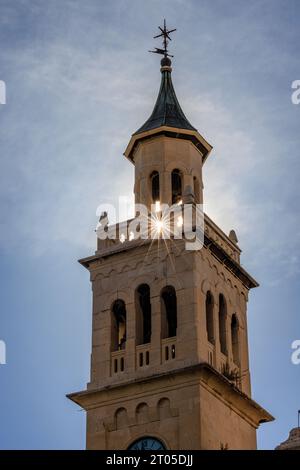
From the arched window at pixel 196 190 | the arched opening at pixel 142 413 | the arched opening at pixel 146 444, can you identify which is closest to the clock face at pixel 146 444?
→ the arched opening at pixel 146 444

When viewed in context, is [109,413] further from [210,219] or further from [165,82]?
[165,82]

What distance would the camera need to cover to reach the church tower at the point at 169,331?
168 ft

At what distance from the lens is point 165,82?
204 feet

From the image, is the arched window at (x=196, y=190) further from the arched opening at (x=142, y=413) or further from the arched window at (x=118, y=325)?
the arched opening at (x=142, y=413)

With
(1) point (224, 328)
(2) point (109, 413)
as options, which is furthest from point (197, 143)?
(2) point (109, 413)

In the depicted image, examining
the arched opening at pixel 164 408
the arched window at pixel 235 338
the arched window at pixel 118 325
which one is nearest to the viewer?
the arched opening at pixel 164 408

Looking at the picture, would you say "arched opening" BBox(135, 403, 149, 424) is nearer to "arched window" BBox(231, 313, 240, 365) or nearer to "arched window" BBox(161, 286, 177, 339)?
"arched window" BBox(161, 286, 177, 339)

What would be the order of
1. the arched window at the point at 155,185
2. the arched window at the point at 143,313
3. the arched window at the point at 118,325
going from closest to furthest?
the arched window at the point at 143,313 → the arched window at the point at 118,325 → the arched window at the point at 155,185

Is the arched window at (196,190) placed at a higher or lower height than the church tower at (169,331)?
higher

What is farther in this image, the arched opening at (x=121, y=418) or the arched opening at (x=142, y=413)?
the arched opening at (x=121, y=418)

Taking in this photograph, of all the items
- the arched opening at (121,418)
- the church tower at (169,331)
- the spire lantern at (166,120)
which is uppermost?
the spire lantern at (166,120)

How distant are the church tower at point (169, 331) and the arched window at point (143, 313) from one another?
5 centimetres

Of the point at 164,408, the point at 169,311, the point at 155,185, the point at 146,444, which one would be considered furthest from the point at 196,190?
the point at 146,444
